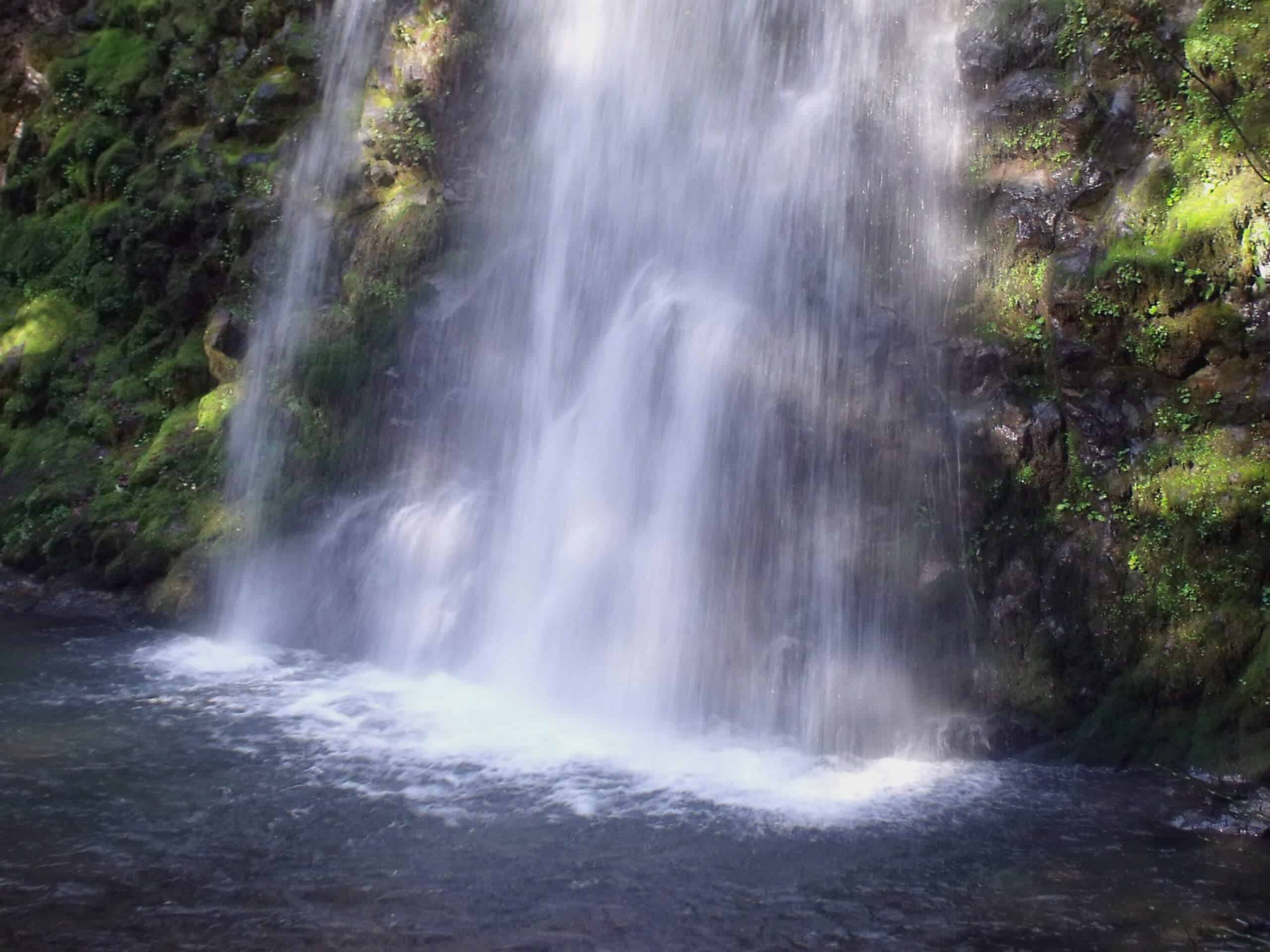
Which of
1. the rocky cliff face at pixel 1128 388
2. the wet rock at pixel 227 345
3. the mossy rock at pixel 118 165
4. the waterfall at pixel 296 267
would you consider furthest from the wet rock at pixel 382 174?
the rocky cliff face at pixel 1128 388

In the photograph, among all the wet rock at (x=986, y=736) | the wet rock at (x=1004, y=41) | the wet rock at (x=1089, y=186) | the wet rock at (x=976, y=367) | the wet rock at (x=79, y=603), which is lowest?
the wet rock at (x=986, y=736)

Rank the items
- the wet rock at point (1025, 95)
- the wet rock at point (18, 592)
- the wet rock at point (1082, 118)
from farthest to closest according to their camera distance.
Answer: the wet rock at point (18, 592)
the wet rock at point (1025, 95)
the wet rock at point (1082, 118)

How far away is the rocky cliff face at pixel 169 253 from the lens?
11.7 m

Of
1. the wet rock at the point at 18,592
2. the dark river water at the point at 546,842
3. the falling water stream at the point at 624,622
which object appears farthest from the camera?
the wet rock at the point at 18,592

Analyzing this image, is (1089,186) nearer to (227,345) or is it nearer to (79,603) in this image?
(227,345)

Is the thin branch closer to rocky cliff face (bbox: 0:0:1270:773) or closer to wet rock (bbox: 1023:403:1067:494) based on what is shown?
rocky cliff face (bbox: 0:0:1270:773)

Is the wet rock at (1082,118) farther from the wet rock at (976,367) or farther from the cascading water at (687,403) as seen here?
the wet rock at (976,367)

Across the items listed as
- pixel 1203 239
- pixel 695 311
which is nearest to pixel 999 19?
pixel 1203 239

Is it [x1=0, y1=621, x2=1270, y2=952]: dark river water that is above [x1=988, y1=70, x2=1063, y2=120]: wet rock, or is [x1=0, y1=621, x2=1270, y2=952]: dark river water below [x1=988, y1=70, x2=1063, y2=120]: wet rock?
below

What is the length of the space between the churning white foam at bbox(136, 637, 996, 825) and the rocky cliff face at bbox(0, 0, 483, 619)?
282 cm

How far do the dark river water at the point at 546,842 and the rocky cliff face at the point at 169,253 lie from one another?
3.50 metres

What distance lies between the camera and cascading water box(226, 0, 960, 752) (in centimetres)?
864

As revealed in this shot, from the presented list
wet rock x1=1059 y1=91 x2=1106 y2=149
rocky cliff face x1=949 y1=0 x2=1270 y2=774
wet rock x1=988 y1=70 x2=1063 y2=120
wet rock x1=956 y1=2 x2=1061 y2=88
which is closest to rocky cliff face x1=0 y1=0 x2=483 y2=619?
wet rock x1=956 y1=2 x2=1061 y2=88

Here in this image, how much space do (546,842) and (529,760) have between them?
1.31 meters
